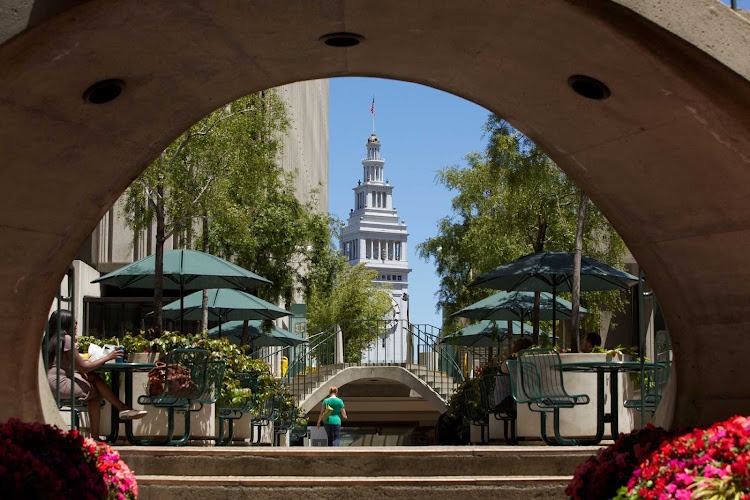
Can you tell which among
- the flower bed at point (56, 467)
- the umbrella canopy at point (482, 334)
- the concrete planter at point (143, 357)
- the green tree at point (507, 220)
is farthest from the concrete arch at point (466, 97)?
the umbrella canopy at point (482, 334)

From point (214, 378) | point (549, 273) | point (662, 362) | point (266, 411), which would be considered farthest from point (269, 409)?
point (662, 362)

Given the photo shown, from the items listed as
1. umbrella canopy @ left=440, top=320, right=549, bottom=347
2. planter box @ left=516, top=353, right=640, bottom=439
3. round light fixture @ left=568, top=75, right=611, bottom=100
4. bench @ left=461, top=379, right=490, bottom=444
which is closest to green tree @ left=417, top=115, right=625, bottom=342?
umbrella canopy @ left=440, top=320, right=549, bottom=347

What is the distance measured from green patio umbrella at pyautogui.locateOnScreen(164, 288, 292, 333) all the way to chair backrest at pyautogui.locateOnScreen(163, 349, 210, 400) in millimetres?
7253

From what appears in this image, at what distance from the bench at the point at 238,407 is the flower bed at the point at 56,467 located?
17.7ft

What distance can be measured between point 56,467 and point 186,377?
5.00m

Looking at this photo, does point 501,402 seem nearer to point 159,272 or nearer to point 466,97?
point 159,272

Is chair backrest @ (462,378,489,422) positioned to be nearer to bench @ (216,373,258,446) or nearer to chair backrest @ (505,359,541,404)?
chair backrest @ (505,359,541,404)

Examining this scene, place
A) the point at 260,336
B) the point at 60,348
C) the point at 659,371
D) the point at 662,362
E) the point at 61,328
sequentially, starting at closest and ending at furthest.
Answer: the point at 60,348, the point at 662,362, the point at 659,371, the point at 61,328, the point at 260,336

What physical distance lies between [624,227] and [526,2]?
221cm

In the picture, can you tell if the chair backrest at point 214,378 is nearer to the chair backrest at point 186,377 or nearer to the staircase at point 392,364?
the chair backrest at point 186,377

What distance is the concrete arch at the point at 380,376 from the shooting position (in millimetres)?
30812

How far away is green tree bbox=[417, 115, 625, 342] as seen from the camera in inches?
866

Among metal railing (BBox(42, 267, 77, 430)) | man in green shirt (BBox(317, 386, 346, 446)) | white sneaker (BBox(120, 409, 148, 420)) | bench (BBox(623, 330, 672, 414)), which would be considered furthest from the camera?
man in green shirt (BBox(317, 386, 346, 446))

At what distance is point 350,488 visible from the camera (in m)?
7.96
